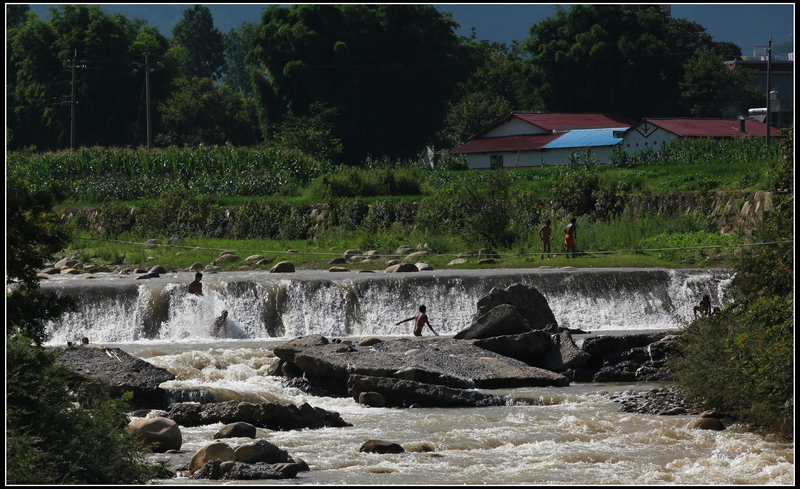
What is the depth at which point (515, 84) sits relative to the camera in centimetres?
7081

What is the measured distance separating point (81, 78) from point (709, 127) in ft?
106

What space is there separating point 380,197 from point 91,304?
14323 mm

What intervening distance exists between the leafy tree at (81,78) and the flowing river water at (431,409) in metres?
32.7

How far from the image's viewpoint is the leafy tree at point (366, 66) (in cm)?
5422

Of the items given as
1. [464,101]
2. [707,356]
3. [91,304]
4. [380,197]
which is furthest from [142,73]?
[707,356]

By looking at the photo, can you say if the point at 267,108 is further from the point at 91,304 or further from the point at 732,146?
the point at 91,304

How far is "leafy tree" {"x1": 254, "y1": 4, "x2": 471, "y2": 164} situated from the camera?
5422cm

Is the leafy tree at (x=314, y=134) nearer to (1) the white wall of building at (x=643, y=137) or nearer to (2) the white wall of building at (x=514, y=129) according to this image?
(2) the white wall of building at (x=514, y=129)

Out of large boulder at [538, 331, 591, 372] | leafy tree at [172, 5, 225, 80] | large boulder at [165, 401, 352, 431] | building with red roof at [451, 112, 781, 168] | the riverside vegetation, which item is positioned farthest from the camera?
leafy tree at [172, 5, 225, 80]

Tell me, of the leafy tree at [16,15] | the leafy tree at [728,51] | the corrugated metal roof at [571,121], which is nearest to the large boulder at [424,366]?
the corrugated metal roof at [571,121]

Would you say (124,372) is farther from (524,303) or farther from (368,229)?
(368,229)

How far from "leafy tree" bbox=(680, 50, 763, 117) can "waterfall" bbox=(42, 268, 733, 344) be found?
3532 centimetres

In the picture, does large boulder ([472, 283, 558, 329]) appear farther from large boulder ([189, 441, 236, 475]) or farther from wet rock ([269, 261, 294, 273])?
large boulder ([189, 441, 236, 475])

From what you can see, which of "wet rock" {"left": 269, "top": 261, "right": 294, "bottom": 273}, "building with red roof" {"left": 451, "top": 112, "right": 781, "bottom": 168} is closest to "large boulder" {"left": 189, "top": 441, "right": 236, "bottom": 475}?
"wet rock" {"left": 269, "top": 261, "right": 294, "bottom": 273}
